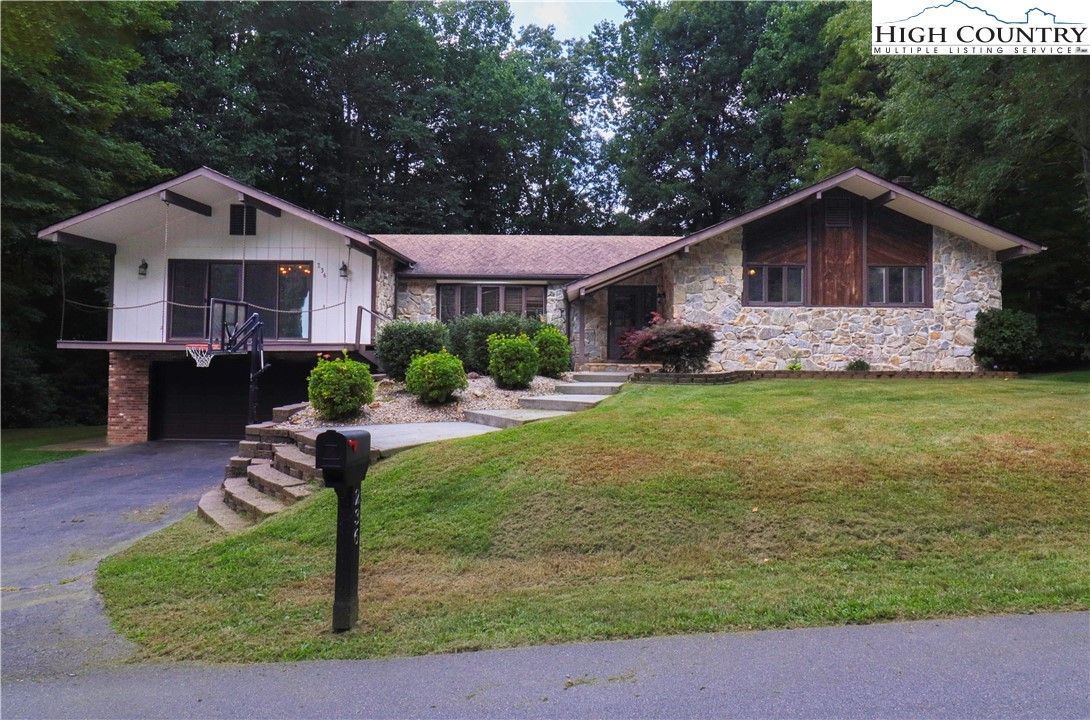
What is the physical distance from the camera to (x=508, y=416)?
10188mm

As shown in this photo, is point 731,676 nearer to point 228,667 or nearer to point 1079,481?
point 228,667

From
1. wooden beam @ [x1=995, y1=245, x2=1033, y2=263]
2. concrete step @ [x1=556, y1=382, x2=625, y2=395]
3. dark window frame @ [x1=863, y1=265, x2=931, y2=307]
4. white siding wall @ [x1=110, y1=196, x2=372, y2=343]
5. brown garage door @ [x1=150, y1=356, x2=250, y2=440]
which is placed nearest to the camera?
concrete step @ [x1=556, y1=382, x2=625, y2=395]

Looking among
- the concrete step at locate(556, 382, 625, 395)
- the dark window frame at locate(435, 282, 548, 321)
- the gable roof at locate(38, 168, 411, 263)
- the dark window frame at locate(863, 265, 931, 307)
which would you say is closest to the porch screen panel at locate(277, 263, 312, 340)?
the gable roof at locate(38, 168, 411, 263)

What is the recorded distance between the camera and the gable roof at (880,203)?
15.8 meters

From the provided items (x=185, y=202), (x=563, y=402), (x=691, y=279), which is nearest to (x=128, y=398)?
(x=185, y=202)

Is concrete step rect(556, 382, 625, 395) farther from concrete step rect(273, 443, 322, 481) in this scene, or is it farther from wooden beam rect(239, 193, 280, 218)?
wooden beam rect(239, 193, 280, 218)

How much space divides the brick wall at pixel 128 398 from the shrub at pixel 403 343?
7949mm

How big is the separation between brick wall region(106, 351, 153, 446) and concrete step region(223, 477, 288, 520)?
10.1 meters

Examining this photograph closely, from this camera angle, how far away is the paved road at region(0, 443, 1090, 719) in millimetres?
3549

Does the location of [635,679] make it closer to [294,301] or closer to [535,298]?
[294,301]

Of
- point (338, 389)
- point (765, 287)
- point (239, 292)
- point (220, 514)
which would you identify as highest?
point (765, 287)

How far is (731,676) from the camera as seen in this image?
3828 mm

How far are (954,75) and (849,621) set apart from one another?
12.9 metres

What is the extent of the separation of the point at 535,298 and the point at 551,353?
17.2 feet
